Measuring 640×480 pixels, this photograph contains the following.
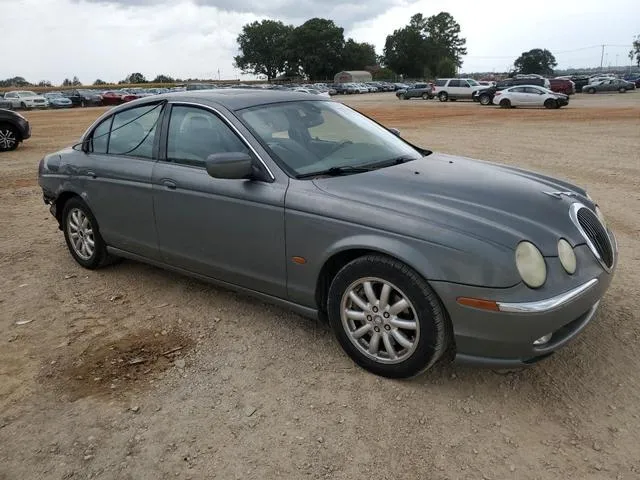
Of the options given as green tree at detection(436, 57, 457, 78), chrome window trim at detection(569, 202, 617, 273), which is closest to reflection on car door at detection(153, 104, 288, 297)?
chrome window trim at detection(569, 202, 617, 273)

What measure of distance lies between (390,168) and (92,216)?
2.72 meters

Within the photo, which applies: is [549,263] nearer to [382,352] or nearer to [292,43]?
[382,352]

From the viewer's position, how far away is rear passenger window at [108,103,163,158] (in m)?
4.32

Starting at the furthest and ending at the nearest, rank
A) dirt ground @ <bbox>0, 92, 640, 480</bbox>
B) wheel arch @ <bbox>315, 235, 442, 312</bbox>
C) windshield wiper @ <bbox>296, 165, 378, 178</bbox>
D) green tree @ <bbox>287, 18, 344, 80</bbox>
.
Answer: green tree @ <bbox>287, 18, 344, 80</bbox>
windshield wiper @ <bbox>296, 165, 378, 178</bbox>
wheel arch @ <bbox>315, 235, 442, 312</bbox>
dirt ground @ <bbox>0, 92, 640, 480</bbox>

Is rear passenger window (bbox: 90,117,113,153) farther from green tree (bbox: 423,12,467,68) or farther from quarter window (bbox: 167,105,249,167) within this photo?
green tree (bbox: 423,12,467,68)

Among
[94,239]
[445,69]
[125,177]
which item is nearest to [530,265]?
[125,177]

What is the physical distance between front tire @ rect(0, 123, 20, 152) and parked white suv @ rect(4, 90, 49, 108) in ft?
113

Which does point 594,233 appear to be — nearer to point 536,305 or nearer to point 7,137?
point 536,305

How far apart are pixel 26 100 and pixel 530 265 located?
164 feet

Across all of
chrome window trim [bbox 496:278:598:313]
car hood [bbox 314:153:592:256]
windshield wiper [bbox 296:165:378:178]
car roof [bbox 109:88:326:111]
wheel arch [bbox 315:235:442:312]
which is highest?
car roof [bbox 109:88:326:111]

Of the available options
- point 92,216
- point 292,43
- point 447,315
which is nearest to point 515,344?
point 447,315

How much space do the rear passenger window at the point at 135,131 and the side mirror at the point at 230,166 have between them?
1.08 m

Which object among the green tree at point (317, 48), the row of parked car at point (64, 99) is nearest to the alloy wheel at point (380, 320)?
the row of parked car at point (64, 99)

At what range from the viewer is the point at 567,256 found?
114 inches
